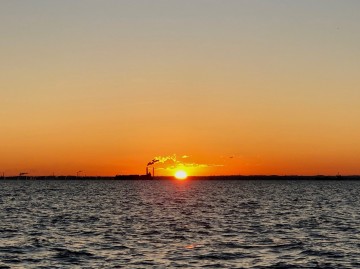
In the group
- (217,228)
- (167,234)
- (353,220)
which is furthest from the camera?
(353,220)

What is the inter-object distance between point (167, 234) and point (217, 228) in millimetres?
8663

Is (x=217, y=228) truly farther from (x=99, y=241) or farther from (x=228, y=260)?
(x=228, y=260)

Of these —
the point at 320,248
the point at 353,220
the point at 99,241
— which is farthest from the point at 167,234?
the point at 353,220

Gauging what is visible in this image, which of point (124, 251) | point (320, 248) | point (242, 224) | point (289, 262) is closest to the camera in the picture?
point (289, 262)

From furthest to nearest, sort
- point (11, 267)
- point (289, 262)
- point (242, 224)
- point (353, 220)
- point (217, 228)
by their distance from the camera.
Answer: point (353, 220)
point (242, 224)
point (217, 228)
point (289, 262)
point (11, 267)

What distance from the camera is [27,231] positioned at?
195 feet

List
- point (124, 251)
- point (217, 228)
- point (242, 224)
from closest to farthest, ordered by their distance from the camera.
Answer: point (124, 251), point (217, 228), point (242, 224)

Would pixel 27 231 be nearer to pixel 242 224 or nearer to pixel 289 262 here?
pixel 242 224

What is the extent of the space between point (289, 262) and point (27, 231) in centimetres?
3089

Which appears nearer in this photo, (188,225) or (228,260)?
(228,260)

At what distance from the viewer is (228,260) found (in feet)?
136

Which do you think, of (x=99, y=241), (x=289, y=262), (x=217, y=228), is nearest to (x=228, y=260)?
(x=289, y=262)

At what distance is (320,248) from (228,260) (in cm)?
1094

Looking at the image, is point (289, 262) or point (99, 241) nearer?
point (289, 262)
